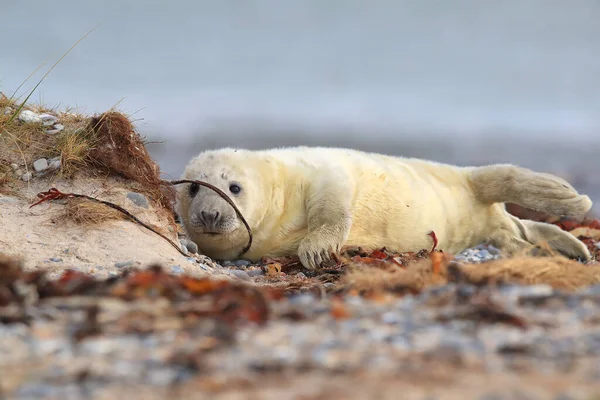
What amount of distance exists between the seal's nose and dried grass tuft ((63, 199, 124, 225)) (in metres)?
0.71

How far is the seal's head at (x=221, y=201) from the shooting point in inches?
263

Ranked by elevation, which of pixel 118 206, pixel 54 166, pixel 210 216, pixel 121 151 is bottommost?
pixel 210 216

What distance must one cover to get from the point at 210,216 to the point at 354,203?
137cm

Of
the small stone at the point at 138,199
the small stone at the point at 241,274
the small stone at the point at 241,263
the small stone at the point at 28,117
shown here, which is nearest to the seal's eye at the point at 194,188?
the small stone at the point at 138,199

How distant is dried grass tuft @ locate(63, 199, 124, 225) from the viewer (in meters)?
6.17

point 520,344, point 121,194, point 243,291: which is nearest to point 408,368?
point 520,344

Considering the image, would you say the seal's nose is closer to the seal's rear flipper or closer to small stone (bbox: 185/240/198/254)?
small stone (bbox: 185/240/198/254)

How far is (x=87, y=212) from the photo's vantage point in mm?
6219

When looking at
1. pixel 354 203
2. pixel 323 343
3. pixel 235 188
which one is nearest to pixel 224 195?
pixel 235 188

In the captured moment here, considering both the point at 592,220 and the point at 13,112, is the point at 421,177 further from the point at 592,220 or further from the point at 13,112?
the point at 13,112

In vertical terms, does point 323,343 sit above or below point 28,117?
below

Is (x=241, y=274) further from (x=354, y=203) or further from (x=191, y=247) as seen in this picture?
(x=354, y=203)

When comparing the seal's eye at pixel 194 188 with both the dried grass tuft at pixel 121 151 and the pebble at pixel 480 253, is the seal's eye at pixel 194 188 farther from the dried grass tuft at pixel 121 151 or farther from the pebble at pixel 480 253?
the pebble at pixel 480 253

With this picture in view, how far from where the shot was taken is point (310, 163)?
24.5 feet
